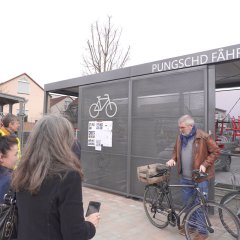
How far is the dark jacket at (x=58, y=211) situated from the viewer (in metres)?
1.80

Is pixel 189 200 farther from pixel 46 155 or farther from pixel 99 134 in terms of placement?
pixel 99 134

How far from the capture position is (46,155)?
1892 millimetres

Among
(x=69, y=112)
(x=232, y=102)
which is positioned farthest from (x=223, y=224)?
(x=69, y=112)

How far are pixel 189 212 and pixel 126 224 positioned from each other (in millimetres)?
1416

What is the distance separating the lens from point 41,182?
183 cm

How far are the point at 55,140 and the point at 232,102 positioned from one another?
745 cm

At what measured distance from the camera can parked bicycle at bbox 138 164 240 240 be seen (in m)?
4.26

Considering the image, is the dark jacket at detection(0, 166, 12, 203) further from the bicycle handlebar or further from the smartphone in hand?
the bicycle handlebar

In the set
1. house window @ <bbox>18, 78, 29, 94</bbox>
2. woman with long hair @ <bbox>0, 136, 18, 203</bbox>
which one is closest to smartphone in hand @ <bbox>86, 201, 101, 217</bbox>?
woman with long hair @ <bbox>0, 136, 18, 203</bbox>

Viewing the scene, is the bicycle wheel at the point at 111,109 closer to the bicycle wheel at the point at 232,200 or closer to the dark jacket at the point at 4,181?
the bicycle wheel at the point at 232,200

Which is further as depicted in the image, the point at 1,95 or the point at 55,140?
the point at 1,95

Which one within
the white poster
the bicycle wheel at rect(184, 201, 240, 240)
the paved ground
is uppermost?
the white poster

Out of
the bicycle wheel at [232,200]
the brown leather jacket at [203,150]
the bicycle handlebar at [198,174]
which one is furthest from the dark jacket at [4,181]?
the bicycle wheel at [232,200]

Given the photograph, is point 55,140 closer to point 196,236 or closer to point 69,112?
point 196,236
